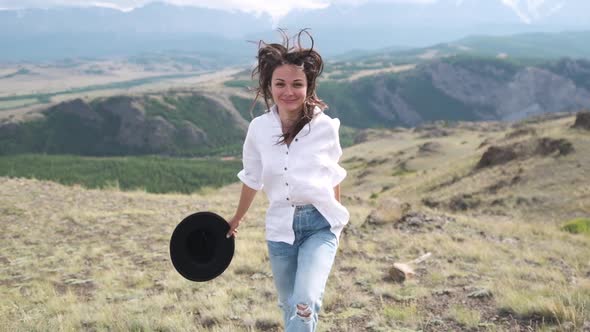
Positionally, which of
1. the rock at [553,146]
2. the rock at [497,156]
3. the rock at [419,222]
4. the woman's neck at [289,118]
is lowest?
the rock at [497,156]

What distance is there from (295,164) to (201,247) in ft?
5.09

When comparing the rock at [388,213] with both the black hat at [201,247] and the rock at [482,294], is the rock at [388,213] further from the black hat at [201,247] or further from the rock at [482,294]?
the black hat at [201,247]

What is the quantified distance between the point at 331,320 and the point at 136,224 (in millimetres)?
10751

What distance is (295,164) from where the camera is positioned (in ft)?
15.5

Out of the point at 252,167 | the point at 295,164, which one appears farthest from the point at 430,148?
the point at 295,164

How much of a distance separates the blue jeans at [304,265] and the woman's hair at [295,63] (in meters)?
0.89

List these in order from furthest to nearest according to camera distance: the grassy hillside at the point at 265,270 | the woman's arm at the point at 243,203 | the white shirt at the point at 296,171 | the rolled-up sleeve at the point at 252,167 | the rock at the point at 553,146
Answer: the rock at the point at 553,146 → the grassy hillside at the point at 265,270 → the woman's arm at the point at 243,203 → the rolled-up sleeve at the point at 252,167 → the white shirt at the point at 296,171

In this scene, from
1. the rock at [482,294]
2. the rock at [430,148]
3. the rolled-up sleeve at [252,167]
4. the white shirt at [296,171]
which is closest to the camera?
the white shirt at [296,171]

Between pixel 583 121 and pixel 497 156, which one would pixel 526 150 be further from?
pixel 583 121

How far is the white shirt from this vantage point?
4.70 m

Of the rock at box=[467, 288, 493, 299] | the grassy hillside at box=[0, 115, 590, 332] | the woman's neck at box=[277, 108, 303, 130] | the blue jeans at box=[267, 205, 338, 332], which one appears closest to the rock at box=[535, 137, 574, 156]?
the grassy hillside at box=[0, 115, 590, 332]

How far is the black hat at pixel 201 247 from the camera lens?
519cm

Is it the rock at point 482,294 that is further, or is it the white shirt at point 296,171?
the rock at point 482,294

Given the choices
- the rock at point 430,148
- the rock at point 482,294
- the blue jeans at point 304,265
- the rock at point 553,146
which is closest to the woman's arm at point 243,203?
the blue jeans at point 304,265
